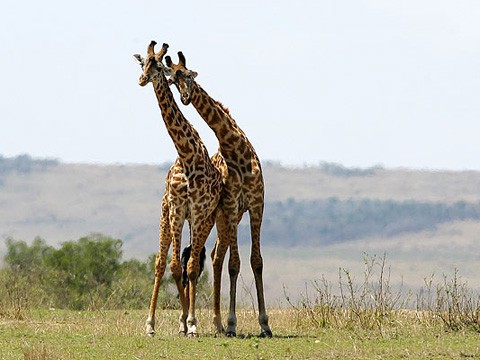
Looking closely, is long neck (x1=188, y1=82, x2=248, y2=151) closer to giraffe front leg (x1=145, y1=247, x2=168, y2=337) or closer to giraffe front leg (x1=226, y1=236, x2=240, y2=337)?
giraffe front leg (x1=226, y1=236, x2=240, y2=337)

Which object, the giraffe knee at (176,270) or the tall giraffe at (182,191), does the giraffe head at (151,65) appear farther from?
the giraffe knee at (176,270)

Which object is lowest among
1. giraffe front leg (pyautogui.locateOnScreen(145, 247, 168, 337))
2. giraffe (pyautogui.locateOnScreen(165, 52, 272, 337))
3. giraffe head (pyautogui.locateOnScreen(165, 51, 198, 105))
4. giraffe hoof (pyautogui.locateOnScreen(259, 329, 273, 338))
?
giraffe hoof (pyautogui.locateOnScreen(259, 329, 273, 338))

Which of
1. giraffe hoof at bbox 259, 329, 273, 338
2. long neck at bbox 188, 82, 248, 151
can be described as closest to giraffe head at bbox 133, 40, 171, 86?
long neck at bbox 188, 82, 248, 151

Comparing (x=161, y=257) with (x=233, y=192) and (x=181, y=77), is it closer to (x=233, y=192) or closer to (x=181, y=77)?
(x=233, y=192)

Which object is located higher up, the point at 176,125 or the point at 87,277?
the point at 176,125

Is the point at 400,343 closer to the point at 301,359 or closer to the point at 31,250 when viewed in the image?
the point at 301,359

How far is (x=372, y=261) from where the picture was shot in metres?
14.4

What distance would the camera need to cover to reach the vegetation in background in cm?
2242

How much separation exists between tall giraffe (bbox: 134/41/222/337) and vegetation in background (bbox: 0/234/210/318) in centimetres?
818

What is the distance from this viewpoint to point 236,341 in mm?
12625

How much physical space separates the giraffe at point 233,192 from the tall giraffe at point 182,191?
0.29 metres

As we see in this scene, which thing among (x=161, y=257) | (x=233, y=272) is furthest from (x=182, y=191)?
(x=233, y=272)

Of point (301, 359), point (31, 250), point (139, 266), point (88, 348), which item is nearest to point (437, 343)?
point (301, 359)

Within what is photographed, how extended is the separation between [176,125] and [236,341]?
9.84ft
